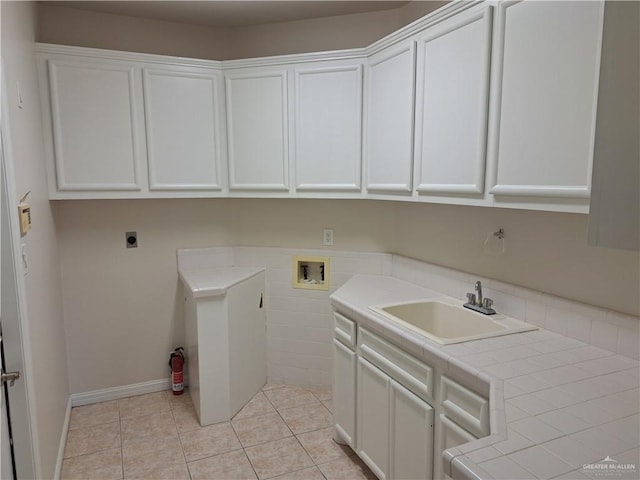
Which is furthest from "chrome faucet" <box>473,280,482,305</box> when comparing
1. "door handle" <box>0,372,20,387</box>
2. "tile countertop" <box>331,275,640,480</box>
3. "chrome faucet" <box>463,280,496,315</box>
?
"door handle" <box>0,372,20,387</box>

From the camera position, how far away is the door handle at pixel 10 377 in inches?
59.2

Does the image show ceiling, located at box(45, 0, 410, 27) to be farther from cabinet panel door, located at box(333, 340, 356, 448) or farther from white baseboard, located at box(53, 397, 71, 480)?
white baseboard, located at box(53, 397, 71, 480)

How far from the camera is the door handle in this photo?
59.2 inches

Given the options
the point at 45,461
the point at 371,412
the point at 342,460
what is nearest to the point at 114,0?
the point at 45,461

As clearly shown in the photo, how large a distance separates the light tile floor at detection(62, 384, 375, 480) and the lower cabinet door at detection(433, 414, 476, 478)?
717 millimetres

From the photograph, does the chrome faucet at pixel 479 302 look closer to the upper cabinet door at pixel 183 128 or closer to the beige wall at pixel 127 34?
the upper cabinet door at pixel 183 128

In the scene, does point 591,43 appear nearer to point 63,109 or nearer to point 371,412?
point 371,412

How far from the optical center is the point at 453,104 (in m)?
1.87

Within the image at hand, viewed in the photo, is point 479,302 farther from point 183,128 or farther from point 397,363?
point 183,128

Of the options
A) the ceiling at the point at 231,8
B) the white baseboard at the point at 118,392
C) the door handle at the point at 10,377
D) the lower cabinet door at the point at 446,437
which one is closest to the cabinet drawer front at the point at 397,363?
the lower cabinet door at the point at 446,437

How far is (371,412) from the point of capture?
2.06 m

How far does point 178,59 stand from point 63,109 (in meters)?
0.72

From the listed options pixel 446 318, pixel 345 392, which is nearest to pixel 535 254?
pixel 446 318

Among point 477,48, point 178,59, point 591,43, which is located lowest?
point 591,43
